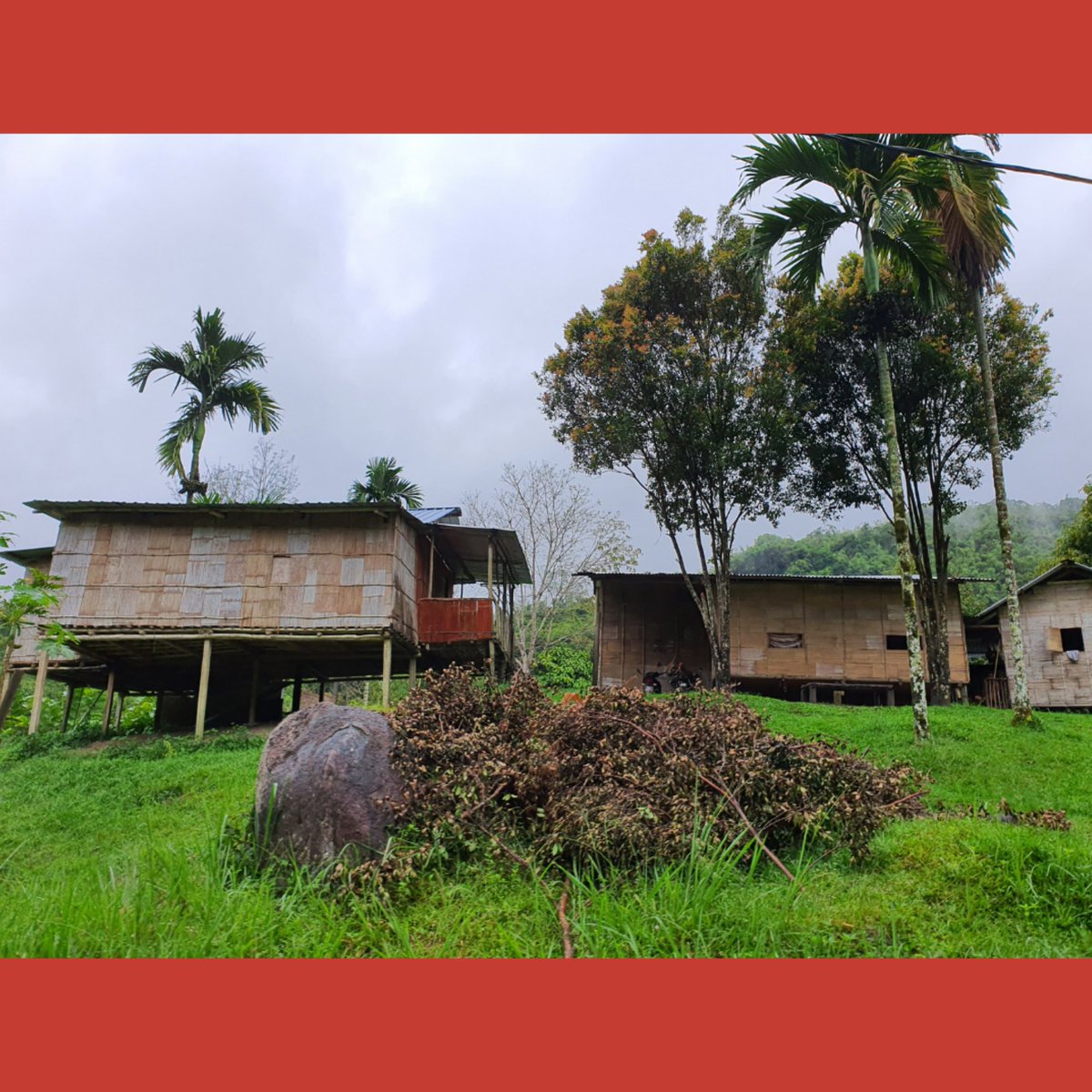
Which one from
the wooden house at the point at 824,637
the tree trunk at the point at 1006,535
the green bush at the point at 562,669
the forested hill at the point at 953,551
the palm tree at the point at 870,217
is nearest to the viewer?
the palm tree at the point at 870,217

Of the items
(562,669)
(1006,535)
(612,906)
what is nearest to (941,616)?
(1006,535)

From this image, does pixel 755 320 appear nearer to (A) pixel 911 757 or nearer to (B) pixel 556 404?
(B) pixel 556 404

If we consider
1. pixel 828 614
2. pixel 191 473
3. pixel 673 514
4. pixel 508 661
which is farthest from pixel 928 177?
pixel 191 473

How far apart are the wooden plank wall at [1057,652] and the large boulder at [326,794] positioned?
66.5ft

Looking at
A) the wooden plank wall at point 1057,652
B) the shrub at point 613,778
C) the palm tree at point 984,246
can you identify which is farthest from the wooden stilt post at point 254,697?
the wooden plank wall at point 1057,652

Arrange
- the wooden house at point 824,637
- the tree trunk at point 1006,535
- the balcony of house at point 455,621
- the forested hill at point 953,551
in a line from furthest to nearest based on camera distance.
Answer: the forested hill at point 953,551 → the wooden house at point 824,637 → the balcony of house at point 455,621 → the tree trunk at point 1006,535

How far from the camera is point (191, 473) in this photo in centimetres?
1889

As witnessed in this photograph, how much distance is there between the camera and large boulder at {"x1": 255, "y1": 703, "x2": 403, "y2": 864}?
17.0ft

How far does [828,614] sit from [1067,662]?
664 cm

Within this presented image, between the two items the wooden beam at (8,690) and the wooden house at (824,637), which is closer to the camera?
the wooden beam at (8,690)

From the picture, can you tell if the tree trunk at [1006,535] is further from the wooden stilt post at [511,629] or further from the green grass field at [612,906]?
the wooden stilt post at [511,629]

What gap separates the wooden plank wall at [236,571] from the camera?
54.8ft

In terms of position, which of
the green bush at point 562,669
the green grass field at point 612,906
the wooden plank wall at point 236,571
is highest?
the wooden plank wall at point 236,571

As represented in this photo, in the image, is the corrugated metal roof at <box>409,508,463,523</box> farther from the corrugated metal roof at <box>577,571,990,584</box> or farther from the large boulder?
the large boulder
